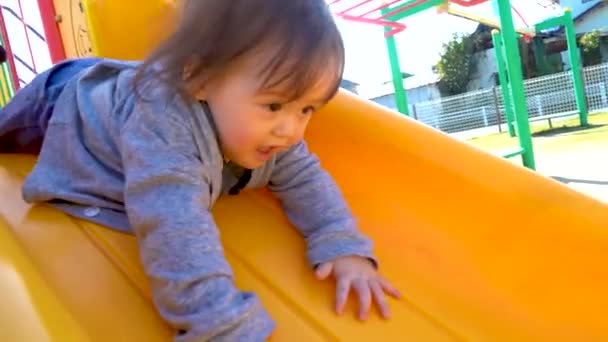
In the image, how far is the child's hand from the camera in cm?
71

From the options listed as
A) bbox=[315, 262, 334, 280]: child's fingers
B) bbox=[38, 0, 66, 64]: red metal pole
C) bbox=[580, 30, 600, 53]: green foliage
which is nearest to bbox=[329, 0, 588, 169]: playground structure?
bbox=[38, 0, 66, 64]: red metal pole

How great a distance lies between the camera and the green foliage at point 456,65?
11.8 m

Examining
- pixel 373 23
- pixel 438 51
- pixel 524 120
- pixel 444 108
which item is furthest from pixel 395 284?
pixel 438 51

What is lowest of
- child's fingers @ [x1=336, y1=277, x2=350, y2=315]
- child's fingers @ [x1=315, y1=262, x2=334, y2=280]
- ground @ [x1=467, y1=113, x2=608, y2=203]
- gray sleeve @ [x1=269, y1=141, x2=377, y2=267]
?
ground @ [x1=467, y1=113, x2=608, y2=203]

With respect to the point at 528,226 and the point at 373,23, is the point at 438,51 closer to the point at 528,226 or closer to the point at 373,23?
the point at 373,23

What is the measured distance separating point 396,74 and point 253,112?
278 centimetres

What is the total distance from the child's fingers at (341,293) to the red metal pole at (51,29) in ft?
3.64

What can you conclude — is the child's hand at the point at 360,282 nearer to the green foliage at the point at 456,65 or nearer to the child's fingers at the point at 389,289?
the child's fingers at the point at 389,289

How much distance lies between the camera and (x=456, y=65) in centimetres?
1186

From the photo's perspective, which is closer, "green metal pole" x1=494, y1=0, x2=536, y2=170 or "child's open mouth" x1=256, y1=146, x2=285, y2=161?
"child's open mouth" x1=256, y1=146, x2=285, y2=161

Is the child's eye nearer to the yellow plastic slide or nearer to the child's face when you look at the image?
the child's face

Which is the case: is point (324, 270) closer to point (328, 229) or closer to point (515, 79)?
point (328, 229)

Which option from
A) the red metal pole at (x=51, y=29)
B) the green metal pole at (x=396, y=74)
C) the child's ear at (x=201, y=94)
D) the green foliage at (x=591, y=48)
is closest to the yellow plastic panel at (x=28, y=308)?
the child's ear at (x=201, y=94)

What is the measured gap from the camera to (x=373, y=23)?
11.0ft
